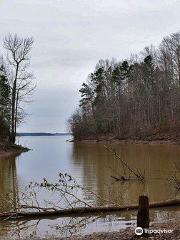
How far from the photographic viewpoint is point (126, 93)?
70.4 meters

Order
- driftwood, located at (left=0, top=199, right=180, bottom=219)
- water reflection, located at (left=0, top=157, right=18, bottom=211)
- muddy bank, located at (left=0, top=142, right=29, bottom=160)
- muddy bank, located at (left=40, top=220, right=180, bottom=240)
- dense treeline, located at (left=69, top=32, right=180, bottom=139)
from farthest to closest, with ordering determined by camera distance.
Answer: dense treeline, located at (left=69, top=32, right=180, bottom=139), muddy bank, located at (left=0, top=142, right=29, bottom=160), water reflection, located at (left=0, top=157, right=18, bottom=211), driftwood, located at (left=0, top=199, right=180, bottom=219), muddy bank, located at (left=40, top=220, right=180, bottom=240)

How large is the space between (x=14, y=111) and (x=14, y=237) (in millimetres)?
30835

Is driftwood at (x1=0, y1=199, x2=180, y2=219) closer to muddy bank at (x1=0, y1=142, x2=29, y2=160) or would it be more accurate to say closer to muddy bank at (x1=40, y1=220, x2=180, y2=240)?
muddy bank at (x1=40, y1=220, x2=180, y2=240)

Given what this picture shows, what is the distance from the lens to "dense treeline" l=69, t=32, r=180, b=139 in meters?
57.6

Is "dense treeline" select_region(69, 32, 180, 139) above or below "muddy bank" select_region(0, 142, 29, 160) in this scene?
above

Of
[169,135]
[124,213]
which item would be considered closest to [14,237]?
[124,213]

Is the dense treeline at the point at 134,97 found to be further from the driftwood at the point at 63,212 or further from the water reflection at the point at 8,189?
the driftwood at the point at 63,212

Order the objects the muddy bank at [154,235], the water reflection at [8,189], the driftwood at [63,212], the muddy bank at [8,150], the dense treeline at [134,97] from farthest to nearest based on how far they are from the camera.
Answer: the dense treeline at [134,97]
the muddy bank at [8,150]
the water reflection at [8,189]
the driftwood at [63,212]
the muddy bank at [154,235]

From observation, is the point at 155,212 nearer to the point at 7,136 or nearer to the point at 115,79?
the point at 7,136

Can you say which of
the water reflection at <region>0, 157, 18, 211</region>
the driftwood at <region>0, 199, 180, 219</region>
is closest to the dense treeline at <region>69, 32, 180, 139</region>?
the water reflection at <region>0, 157, 18, 211</region>

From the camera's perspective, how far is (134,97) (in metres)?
66.0

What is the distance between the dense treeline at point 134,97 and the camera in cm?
5762

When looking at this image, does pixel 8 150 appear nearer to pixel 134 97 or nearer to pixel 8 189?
pixel 8 189

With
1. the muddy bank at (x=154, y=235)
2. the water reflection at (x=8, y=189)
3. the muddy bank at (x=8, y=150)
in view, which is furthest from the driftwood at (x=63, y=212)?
the muddy bank at (x=8, y=150)
